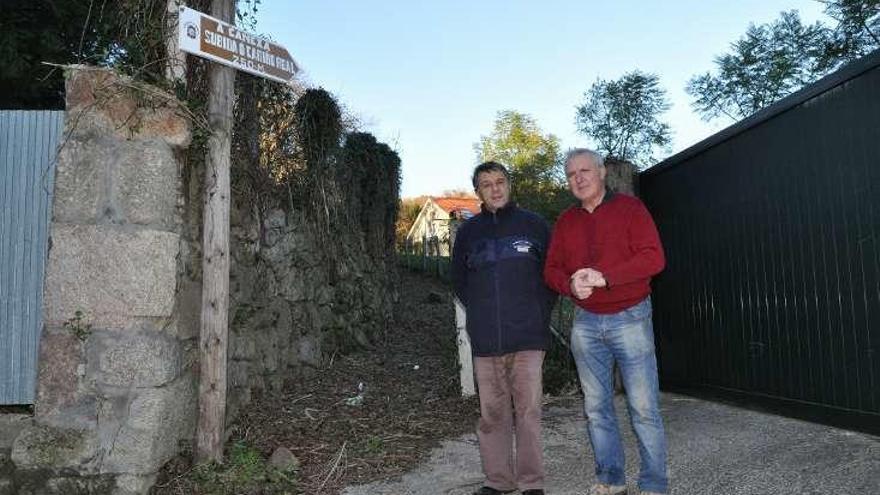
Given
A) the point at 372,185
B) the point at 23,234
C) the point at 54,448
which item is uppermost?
the point at 372,185

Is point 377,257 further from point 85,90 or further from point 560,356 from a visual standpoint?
point 85,90

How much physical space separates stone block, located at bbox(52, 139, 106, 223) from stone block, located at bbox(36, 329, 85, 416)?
2.25 feet

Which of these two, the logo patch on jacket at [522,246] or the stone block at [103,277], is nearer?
the logo patch on jacket at [522,246]

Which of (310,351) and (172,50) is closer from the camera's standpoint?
(172,50)

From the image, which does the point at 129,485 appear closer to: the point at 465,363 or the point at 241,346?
the point at 241,346

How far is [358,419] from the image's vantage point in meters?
5.42

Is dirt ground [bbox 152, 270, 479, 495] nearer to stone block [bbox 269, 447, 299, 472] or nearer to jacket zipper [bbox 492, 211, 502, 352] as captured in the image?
stone block [bbox 269, 447, 299, 472]

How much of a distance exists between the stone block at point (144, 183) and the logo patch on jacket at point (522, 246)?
79.9 inches

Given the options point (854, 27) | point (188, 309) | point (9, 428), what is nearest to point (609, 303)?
point (188, 309)

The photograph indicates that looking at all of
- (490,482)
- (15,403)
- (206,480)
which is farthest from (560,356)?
(15,403)

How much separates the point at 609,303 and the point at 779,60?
496 inches

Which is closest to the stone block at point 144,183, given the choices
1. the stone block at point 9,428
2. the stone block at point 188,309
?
the stone block at point 188,309

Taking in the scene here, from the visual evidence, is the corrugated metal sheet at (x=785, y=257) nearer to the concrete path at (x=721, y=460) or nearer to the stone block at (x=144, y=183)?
the concrete path at (x=721, y=460)

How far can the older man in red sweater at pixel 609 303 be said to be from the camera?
3.27m
